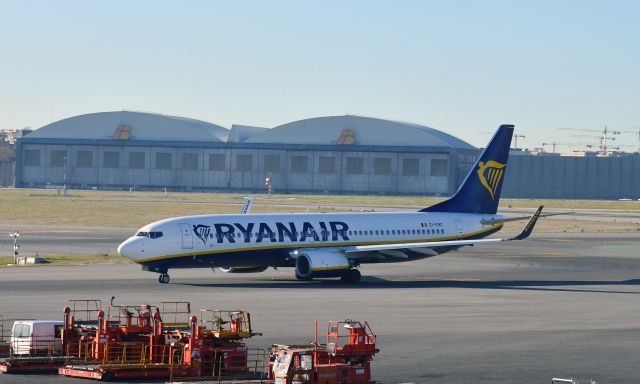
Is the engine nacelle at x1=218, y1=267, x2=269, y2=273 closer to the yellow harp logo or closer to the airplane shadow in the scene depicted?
the airplane shadow

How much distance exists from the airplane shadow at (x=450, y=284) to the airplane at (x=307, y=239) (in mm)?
915

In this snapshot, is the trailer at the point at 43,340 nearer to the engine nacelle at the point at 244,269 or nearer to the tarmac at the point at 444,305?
the tarmac at the point at 444,305

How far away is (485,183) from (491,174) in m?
0.68

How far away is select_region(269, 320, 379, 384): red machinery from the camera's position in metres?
29.4

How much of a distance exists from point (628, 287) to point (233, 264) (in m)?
20.2

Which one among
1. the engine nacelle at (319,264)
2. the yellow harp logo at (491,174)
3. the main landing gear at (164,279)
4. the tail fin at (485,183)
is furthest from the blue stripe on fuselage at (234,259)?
the yellow harp logo at (491,174)

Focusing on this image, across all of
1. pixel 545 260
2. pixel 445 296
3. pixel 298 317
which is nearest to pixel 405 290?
pixel 445 296

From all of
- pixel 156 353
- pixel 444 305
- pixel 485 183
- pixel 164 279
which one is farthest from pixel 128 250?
pixel 156 353

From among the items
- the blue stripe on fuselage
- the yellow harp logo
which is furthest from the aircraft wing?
the yellow harp logo

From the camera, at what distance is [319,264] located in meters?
60.8

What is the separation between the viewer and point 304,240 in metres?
62.3

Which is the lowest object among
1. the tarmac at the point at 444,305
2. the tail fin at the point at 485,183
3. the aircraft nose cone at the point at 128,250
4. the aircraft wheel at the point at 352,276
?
the tarmac at the point at 444,305

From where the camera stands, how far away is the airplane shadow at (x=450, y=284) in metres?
59.6

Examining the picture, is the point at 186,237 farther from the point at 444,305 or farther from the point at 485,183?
the point at 485,183
